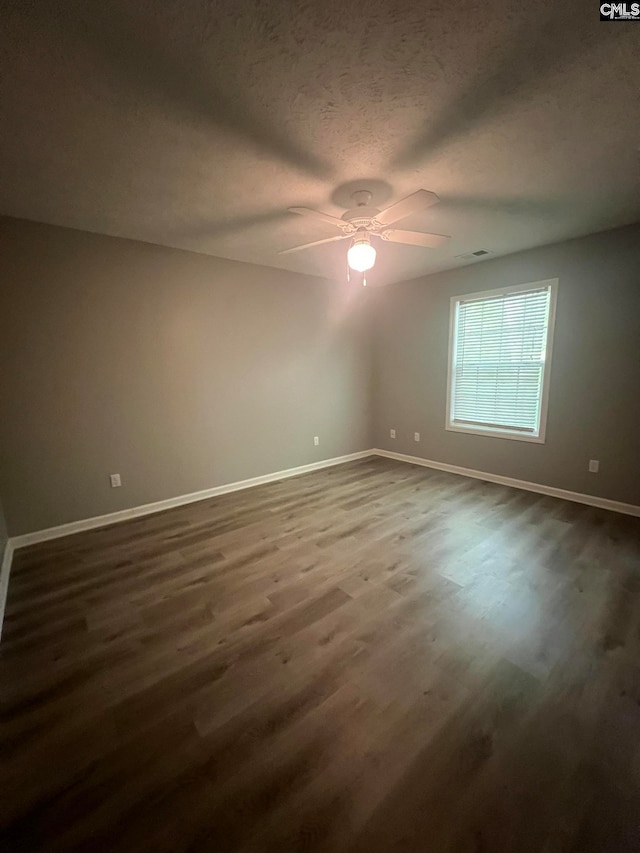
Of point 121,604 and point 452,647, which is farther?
point 121,604

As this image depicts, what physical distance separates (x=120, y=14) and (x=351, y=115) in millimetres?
943

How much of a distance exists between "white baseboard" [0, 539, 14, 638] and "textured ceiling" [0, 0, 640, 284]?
8.06ft

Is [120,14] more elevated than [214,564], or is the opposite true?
[120,14]

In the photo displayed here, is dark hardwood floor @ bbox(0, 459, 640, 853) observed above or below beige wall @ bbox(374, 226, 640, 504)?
below

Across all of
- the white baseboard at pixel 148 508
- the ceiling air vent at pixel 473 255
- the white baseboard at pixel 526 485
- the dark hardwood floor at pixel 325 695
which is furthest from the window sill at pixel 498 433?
the ceiling air vent at pixel 473 255

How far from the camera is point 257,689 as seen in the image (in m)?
1.49

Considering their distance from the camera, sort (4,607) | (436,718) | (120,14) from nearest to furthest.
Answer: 1. (120,14)
2. (436,718)
3. (4,607)

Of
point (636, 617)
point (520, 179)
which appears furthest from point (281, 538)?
point (520, 179)

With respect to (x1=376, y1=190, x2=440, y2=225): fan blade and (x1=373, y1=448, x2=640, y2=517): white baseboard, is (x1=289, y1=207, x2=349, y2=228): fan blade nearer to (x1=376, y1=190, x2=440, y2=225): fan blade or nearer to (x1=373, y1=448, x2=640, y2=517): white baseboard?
(x1=376, y1=190, x2=440, y2=225): fan blade

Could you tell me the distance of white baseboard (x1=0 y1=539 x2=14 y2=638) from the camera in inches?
80.4

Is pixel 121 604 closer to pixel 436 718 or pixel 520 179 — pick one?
pixel 436 718
